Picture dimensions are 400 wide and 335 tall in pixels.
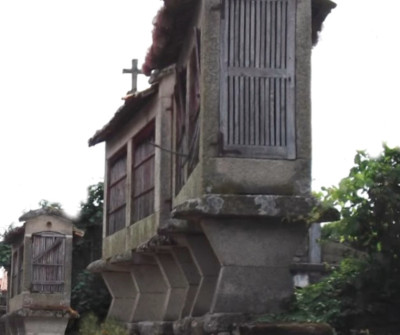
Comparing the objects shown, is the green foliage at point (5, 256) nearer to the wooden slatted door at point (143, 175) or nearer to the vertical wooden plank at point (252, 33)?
the wooden slatted door at point (143, 175)

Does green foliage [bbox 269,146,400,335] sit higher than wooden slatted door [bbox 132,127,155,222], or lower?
lower

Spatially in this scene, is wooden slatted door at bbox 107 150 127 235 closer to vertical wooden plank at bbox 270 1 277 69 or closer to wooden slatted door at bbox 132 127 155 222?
wooden slatted door at bbox 132 127 155 222

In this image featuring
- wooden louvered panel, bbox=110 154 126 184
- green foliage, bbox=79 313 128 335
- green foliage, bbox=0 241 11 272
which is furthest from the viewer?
green foliage, bbox=0 241 11 272

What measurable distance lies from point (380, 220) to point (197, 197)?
6.02 ft

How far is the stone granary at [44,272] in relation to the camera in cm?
2383

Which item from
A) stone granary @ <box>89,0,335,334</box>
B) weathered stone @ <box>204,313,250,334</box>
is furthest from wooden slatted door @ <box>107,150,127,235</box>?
weathered stone @ <box>204,313,250,334</box>

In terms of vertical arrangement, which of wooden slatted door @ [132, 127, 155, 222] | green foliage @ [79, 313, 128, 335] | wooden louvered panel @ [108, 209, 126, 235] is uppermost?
wooden slatted door @ [132, 127, 155, 222]

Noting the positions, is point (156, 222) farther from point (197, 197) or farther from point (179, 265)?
point (197, 197)

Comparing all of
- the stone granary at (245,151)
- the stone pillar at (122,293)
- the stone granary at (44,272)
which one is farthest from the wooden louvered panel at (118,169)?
the stone granary at (44,272)

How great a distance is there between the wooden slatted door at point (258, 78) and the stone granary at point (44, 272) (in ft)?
47.8

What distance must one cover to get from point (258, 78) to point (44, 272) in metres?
15.3

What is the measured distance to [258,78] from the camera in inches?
406

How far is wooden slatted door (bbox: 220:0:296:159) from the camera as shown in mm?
10172

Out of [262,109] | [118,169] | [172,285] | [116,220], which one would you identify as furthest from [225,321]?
[118,169]
